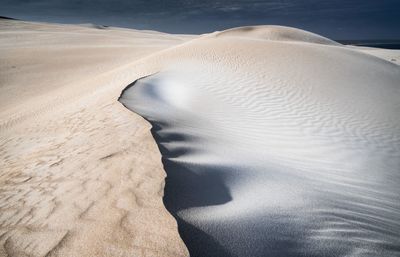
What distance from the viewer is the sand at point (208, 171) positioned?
6.22ft

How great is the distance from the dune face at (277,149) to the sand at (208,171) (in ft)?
0.05

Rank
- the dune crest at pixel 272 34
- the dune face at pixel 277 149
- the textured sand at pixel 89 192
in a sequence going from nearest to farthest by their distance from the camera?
1. the textured sand at pixel 89 192
2. the dune face at pixel 277 149
3. the dune crest at pixel 272 34

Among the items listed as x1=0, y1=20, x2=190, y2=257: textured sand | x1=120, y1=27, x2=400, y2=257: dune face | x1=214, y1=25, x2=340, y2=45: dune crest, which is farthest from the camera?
x1=214, y1=25, x2=340, y2=45: dune crest

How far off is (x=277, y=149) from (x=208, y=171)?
6.61 ft

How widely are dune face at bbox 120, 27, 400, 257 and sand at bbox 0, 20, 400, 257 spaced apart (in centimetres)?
2

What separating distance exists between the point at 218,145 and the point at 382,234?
6.41 ft

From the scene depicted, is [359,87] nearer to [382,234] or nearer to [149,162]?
[382,234]

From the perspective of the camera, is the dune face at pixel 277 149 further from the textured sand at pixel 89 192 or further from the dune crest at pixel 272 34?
the dune crest at pixel 272 34

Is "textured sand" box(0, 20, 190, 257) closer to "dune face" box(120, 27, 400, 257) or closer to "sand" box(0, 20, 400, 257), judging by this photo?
"sand" box(0, 20, 400, 257)

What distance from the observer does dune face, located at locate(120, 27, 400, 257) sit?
2.02m

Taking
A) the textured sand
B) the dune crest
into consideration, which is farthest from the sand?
the dune crest

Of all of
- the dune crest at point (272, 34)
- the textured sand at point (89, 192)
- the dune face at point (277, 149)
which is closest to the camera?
the textured sand at point (89, 192)

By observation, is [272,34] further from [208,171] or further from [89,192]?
[89,192]

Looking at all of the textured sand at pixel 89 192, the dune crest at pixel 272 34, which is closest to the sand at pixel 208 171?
the textured sand at pixel 89 192
